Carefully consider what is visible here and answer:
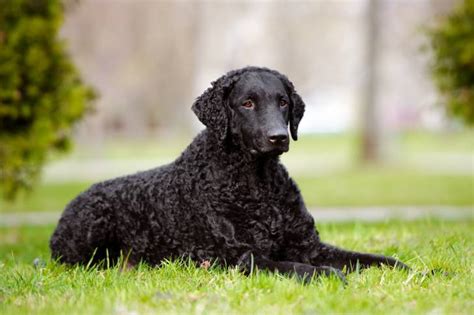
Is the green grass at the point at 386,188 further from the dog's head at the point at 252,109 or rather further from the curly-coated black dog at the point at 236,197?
the dog's head at the point at 252,109

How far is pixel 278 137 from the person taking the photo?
4980 mm

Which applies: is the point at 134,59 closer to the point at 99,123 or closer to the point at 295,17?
the point at 99,123

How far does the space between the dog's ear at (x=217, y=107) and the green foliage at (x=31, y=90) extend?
5415mm

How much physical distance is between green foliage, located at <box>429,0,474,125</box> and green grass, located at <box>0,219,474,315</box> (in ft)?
20.1

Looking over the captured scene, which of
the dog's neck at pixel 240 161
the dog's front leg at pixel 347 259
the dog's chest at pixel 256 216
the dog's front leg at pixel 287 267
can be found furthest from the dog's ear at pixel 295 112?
the dog's front leg at pixel 287 267

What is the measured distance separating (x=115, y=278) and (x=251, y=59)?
114 ft

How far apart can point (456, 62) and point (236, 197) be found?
6.99m

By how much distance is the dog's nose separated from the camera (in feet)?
16.3

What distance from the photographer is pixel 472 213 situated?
12.4 meters

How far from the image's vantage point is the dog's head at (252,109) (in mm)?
5059

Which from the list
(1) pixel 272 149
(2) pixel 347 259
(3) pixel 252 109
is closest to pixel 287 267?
(2) pixel 347 259

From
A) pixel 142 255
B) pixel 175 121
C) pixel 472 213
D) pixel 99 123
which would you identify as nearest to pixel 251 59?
pixel 99 123

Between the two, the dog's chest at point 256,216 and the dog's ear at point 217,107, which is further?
the dog's ear at point 217,107

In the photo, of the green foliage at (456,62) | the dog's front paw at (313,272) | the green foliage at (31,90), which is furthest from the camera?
the green foliage at (456,62)
